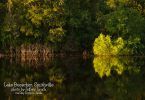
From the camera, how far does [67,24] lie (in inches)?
2638

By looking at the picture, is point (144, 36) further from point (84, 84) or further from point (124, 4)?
point (84, 84)

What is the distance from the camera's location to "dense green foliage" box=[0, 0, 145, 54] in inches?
2530

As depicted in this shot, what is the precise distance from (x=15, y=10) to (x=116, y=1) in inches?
572

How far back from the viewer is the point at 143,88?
29875mm

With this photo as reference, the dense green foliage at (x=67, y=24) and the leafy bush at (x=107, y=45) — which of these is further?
the dense green foliage at (x=67, y=24)

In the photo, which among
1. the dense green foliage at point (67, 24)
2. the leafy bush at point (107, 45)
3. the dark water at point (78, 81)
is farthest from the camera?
the dense green foliage at point (67, 24)

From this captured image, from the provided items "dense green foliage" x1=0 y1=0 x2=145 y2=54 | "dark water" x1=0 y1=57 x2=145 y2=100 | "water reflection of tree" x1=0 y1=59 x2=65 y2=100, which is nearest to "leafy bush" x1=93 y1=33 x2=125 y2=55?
"dense green foliage" x1=0 y1=0 x2=145 y2=54

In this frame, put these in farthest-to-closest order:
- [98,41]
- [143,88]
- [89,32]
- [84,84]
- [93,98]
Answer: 1. [89,32]
2. [98,41]
3. [84,84]
4. [143,88]
5. [93,98]

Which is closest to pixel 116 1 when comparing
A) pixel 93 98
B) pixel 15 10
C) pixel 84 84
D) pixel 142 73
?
pixel 15 10

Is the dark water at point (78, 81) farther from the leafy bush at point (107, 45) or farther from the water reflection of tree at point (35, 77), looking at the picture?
the leafy bush at point (107, 45)

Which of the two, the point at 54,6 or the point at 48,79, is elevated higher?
the point at 54,6

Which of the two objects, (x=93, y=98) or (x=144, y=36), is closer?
(x=93, y=98)

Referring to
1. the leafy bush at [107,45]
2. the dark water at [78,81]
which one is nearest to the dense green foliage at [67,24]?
the leafy bush at [107,45]

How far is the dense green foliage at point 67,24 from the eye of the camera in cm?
6425
